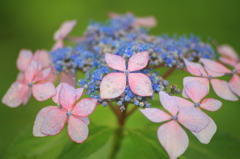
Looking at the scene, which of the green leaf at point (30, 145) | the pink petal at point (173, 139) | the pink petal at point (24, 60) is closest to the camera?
the pink petal at point (173, 139)

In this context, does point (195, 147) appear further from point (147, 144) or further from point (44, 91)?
point (44, 91)

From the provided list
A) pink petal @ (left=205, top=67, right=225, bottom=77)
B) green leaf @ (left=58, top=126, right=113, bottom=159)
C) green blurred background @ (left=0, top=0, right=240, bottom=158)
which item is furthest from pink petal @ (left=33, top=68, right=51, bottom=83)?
green blurred background @ (left=0, top=0, right=240, bottom=158)

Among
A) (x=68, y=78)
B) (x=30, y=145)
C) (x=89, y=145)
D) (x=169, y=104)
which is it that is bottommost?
(x=30, y=145)

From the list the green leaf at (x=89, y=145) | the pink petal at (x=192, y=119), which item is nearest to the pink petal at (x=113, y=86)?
the pink petal at (x=192, y=119)

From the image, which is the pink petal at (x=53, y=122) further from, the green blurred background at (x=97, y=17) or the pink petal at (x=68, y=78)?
the green blurred background at (x=97, y=17)

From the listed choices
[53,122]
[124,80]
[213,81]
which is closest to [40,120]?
[53,122]

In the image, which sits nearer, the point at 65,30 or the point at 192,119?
the point at 192,119

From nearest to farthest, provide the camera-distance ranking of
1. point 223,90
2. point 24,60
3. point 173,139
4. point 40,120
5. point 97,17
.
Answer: point 173,139 → point 40,120 → point 223,90 → point 24,60 → point 97,17
